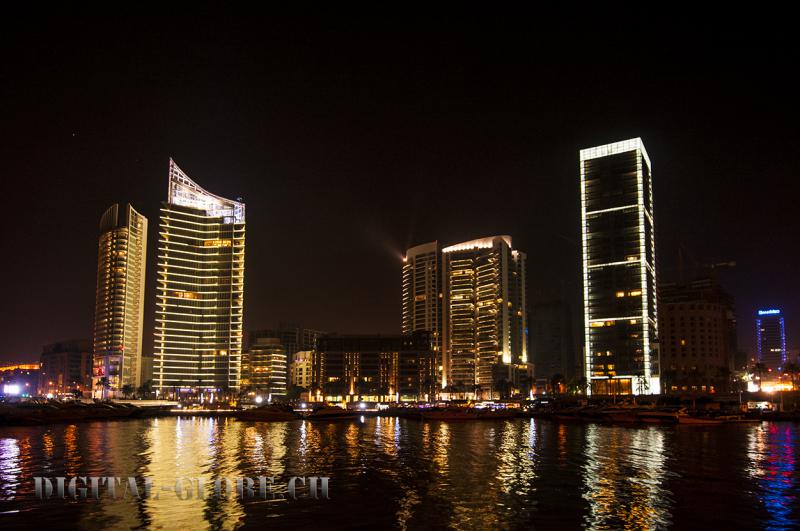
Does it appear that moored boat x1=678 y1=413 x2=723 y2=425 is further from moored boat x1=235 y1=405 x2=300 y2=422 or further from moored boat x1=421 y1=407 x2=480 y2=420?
moored boat x1=235 y1=405 x2=300 y2=422

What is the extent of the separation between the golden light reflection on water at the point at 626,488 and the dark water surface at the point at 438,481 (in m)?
0.11

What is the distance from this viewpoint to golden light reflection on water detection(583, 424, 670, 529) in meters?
30.5

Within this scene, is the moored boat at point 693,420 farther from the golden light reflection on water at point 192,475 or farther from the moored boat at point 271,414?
the golden light reflection on water at point 192,475

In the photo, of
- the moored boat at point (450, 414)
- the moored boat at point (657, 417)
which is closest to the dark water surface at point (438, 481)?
the moored boat at point (657, 417)

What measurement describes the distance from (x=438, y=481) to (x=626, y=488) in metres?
10.9

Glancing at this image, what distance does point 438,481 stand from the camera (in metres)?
41.5

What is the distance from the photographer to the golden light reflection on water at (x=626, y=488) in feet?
100

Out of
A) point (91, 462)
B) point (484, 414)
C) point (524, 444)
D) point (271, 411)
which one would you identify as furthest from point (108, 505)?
point (484, 414)

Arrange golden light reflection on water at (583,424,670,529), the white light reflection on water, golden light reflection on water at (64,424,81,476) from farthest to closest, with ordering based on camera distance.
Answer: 1. golden light reflection on water at (64,424,81,476)
2. the white light reflection on water
3. golden light reflection on water at (583,424,670,529)

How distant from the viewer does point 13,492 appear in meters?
36.4

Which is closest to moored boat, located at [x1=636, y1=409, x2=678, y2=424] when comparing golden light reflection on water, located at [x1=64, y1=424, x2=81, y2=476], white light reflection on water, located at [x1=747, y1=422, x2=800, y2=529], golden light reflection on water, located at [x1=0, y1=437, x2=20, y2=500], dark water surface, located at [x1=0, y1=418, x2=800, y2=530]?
white light reflection on water, located at [x1=747, y1=422, x2=800, y2=529]

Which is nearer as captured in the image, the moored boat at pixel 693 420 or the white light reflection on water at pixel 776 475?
the white light reflection on water at pixel 776 475

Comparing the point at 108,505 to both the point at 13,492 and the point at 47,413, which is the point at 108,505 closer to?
the point at 13,492

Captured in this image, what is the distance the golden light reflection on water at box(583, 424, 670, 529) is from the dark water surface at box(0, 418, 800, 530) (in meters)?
0.11
